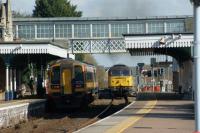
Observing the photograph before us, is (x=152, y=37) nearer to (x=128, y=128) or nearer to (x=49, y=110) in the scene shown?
(x=49, y=110)

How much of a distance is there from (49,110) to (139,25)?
4162 cm

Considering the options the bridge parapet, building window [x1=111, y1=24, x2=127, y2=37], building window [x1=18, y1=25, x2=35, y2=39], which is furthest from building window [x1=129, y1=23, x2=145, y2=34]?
the bridge parapet

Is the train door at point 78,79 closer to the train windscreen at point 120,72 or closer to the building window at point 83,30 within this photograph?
the train windscreen at point 120,72

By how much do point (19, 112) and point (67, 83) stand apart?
7415 millimetres

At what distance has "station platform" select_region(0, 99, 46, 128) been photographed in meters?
26.3

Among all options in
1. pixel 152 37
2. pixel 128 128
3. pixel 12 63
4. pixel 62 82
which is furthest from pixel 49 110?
pixel 128 128

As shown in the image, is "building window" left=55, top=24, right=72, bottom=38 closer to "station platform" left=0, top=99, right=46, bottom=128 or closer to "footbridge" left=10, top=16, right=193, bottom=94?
"footbridge" left=10, top=16, right=193, bottom=94

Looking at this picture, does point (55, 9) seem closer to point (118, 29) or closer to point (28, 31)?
point (28, 31)

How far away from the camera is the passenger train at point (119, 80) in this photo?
5050 cm

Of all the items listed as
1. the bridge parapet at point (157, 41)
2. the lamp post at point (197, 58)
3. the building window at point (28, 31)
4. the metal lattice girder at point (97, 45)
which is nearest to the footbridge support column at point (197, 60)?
the lamp post at point (197, 58)

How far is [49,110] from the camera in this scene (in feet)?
121

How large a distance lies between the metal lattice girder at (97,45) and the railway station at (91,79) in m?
0.13

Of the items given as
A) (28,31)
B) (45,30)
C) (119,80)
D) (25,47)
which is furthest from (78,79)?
(28,31)

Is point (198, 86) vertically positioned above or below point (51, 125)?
above
